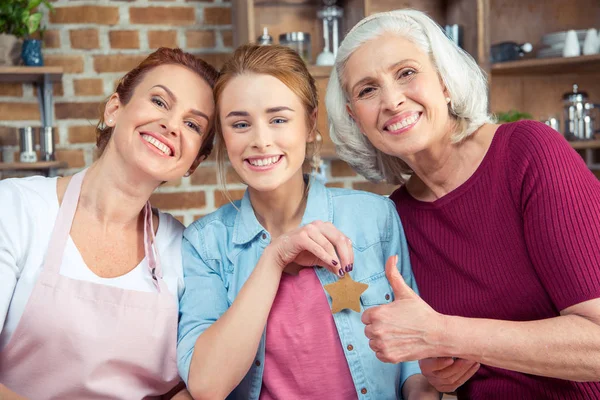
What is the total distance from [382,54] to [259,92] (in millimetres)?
283

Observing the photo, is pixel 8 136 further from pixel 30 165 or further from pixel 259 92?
pixel 259 92

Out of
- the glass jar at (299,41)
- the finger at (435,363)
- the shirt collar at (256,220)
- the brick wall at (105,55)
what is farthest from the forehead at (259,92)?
the brick wall at (105,55)

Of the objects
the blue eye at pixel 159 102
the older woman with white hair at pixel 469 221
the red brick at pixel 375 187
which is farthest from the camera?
the red brick at pixel 375 187

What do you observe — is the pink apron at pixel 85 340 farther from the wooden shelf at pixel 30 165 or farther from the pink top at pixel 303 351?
the wooden shelf at pixel 30 165

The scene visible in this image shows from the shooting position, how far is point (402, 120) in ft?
4.60

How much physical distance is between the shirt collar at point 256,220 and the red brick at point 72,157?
1314mm

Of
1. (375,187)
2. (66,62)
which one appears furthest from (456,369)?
(66,62)

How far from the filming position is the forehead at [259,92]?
1438 mm

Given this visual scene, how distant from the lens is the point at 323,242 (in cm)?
131

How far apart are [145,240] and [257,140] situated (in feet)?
1.18

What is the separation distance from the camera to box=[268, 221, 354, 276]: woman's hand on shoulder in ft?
4.28

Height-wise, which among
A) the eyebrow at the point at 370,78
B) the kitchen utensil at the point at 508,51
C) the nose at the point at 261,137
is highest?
the kitchen utensil at the point at 508,51

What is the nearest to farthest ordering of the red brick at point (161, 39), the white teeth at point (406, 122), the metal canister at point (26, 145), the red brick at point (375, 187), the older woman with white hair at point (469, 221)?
the older woman with white hair at point (469, 221), the white teeth at point (406, 122), the metal canister at point (26, 145), the red brick at point (161, 39), the red brick at point (375, 187)

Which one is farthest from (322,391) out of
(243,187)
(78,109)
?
(78,109)
